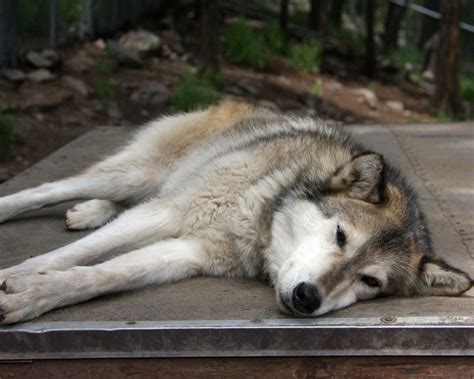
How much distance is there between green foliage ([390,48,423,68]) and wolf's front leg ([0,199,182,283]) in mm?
15099

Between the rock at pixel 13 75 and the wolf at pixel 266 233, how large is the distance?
4796mm

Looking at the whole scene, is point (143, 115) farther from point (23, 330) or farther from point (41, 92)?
point (23, 330)

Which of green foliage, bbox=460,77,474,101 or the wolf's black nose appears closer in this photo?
the wolf's black nose

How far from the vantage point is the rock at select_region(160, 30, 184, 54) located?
13.4 meters

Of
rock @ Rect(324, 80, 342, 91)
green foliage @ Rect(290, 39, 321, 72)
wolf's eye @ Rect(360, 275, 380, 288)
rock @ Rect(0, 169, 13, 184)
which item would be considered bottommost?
rock @ Rect(324, 80, 342, 91)

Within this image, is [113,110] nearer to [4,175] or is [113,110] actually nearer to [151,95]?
[151,95]

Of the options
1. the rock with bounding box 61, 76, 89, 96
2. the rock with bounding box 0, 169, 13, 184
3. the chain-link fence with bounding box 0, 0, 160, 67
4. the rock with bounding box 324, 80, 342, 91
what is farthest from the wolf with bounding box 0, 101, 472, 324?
the rock with bounding box 324, 80, 342, 91

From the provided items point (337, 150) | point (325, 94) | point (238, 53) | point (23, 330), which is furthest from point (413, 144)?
point (238, 53)

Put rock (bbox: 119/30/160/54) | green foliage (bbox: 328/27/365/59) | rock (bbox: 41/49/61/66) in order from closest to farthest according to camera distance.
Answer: rock (bbox: 41/49/61/66) → rock (bbox: 119/30/160/54) → green foliage (bbox: 328/27/365/59)

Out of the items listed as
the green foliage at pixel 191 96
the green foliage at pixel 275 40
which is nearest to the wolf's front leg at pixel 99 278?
the green foliage at pixel 191 96

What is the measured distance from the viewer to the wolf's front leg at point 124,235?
11.5 feet

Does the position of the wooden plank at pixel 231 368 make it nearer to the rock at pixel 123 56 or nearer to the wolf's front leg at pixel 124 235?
the wolf's front leg at pixel 124 235

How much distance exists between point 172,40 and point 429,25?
8433 mm

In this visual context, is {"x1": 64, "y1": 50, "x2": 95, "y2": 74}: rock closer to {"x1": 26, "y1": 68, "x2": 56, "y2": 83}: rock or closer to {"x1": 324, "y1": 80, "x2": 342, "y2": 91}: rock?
{"x1": 26, "y1": 68, "x2": 56, "y2": 83}: rock
